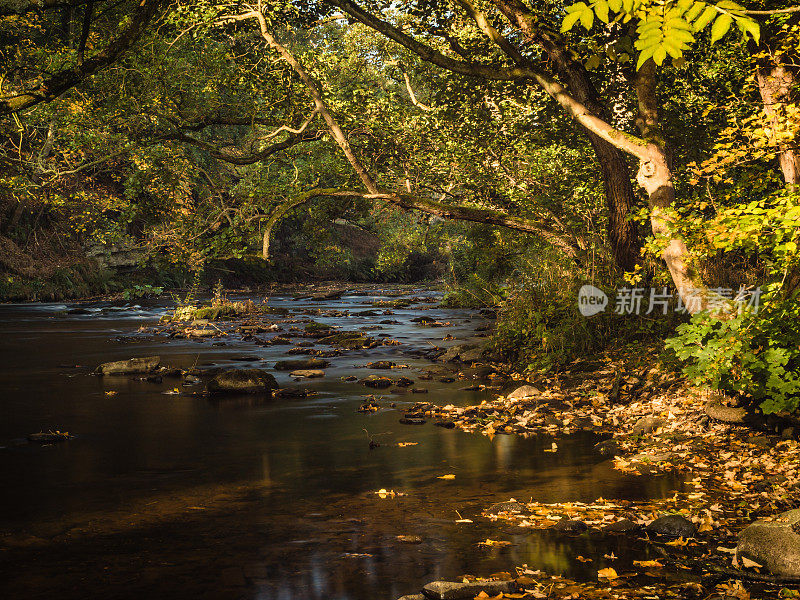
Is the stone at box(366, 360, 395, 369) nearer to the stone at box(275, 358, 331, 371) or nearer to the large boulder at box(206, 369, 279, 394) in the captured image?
the stone at box(275, 358, 331, 371)

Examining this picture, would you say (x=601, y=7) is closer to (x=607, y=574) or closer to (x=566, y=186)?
(x=607, y=574)

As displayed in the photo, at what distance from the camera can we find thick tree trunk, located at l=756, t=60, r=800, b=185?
833 cm

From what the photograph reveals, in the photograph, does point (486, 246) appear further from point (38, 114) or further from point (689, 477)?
point (689, 477)

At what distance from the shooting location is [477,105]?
52.2 ft

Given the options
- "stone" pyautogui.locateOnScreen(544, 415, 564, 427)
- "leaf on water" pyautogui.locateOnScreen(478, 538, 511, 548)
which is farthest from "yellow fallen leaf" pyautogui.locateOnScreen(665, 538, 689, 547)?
"stone" pyautogui.locateOnScreen(544, 415, 564, 427)

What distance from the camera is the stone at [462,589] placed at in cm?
416

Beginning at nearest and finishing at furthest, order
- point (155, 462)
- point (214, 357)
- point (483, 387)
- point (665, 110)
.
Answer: point (155, 462) → point (483, 387) → point (665, 110) → point (214, 357)

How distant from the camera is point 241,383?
1137cm

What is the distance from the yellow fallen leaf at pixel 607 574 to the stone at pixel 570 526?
2.22 ft

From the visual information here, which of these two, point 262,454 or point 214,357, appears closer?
point 262,454

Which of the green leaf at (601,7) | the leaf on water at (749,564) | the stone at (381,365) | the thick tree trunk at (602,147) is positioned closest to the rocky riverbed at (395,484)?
the leaf on water at (749,564)

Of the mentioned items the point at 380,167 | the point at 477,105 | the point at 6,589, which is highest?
the point at 477,105

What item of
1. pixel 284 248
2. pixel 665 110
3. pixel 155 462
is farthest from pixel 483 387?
pixel 284 248

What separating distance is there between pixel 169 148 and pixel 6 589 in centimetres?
1463
